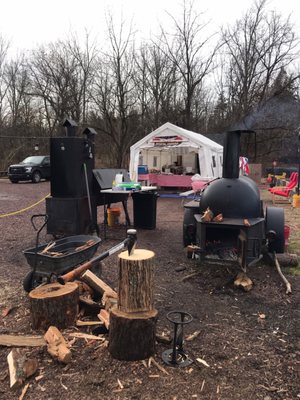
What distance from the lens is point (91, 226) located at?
7383 mm

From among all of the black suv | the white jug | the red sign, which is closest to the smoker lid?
the white jug

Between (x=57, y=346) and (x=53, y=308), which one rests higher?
(x=53, y=308)

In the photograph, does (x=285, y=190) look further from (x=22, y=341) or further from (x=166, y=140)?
(x=22, y=341)

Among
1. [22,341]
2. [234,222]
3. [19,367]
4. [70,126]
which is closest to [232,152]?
[234,222]

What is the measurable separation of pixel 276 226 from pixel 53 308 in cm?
387

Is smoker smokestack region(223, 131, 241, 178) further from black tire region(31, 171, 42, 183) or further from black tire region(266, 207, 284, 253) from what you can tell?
black tire region(31, 171, 42, 183)

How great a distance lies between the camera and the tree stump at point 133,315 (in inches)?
117

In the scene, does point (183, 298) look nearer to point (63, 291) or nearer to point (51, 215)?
point (63, 291)

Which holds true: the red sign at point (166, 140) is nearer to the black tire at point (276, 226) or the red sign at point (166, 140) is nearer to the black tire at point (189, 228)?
the black tire at point (189, 228)

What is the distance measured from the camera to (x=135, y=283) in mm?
2975

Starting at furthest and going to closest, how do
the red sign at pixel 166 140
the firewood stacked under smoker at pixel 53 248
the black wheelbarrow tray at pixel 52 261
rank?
the red sign at pixel 166 140 → the firewood stacked under smoker at pixel 53 248 → the black wheelbarrow tray at pixel 52 261

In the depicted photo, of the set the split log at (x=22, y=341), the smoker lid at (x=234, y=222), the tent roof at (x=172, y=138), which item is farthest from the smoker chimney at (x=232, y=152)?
the tent roof at (x=172, y=138)

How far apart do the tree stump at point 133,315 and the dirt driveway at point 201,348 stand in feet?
0.38

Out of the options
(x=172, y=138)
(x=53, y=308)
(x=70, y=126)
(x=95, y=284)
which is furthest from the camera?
(x=172, y=138)
